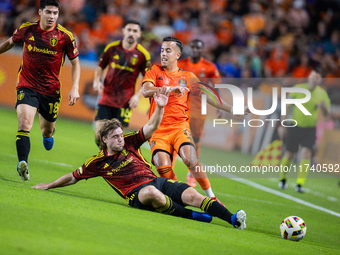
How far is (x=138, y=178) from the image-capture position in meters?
5.38

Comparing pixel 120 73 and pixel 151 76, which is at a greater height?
pixel 120 73

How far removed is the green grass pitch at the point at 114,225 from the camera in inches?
143

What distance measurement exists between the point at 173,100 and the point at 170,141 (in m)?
0.62

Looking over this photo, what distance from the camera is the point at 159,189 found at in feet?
17.6

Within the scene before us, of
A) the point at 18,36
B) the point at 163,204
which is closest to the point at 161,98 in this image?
the point at 163,204

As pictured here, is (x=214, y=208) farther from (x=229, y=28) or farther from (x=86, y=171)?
(x=229, y=28)

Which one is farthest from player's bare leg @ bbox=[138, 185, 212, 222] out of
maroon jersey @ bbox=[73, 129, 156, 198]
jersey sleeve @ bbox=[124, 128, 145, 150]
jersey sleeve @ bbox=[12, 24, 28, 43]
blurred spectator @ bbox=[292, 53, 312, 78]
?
blurred spectator @ bbox=[292, 53, 312, 78]

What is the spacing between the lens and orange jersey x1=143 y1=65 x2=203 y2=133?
6398mm

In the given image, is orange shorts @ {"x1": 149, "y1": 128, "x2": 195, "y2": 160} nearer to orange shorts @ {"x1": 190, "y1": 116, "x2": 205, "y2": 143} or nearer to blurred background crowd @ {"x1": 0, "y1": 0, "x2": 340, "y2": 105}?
orange shorts @ {"x1": 190, "y1": 116, "x2": 205, "y2": 143}

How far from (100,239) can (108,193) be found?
281cm

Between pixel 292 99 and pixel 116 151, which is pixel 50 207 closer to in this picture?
pixel 116 151

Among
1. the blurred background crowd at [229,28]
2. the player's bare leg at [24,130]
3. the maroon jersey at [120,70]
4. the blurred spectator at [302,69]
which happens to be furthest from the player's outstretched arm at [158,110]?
the blurred spectator at [302,69]

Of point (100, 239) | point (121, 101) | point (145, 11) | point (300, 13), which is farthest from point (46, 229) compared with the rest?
point (300, 13)

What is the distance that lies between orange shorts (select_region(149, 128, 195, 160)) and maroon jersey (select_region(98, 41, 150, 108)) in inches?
93.9
